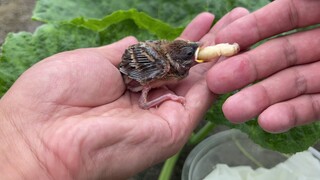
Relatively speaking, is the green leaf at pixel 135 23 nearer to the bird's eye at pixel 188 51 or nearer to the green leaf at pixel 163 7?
the green leaf at pixel 163 7

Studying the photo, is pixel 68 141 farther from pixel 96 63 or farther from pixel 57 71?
pixel 96 63

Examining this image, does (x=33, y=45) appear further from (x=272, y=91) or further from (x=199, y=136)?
(x=272, y=91)

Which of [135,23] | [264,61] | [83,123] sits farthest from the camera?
[135,23]

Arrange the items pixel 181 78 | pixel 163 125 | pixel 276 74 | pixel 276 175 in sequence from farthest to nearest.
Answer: pixel 276 175
pixel 181 78
pixel 276 74
pixel 163 125

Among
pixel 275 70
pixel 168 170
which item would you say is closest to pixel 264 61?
pixel 275 70

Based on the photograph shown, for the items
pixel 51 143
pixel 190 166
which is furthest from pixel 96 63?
pixel 190 166

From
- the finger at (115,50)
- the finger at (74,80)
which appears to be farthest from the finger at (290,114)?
the finger at (115,50)

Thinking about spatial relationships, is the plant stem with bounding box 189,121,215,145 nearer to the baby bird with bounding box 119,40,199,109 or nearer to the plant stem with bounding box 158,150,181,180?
the plant stem with bounding box 158,150,181,180
